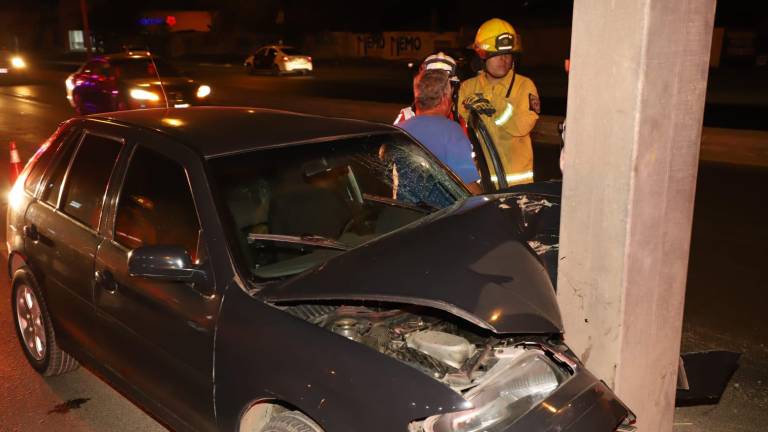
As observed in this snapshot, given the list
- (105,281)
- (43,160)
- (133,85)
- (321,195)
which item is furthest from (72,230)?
(133,85)

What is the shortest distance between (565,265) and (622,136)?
62 centimetres

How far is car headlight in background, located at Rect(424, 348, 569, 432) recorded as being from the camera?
7.57ft

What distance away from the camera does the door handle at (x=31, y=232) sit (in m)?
4.15

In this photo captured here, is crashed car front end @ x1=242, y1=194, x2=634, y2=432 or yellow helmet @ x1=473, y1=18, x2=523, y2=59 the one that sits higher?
yellow helmet @ x1=473, y1=18, x2=523, y2=59

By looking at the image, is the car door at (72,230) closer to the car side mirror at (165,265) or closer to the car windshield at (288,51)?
the car side mirror at (165,265)

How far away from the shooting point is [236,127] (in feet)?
11.9

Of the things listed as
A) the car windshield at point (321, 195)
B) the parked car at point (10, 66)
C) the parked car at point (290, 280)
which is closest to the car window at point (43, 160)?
the parked car at point (290, 280)

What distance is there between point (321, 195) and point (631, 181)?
159 cm

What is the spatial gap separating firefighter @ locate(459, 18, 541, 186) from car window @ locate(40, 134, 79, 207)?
2.73 meters

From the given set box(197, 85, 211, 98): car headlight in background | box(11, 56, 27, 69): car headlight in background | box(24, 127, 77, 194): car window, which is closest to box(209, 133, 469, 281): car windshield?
box(24, 127, 77, 194): car window

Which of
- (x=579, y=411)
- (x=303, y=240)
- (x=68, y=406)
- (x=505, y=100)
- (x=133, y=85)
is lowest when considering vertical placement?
(x=68, y=406)

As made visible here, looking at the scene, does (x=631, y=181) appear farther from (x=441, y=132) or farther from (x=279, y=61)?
(x=279, y=61)

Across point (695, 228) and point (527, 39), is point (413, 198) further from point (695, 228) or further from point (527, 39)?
point (527, 39)

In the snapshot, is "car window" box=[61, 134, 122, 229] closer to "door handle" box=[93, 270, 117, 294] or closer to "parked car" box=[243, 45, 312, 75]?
"door handle" box=[93, 270, 117, 294]
